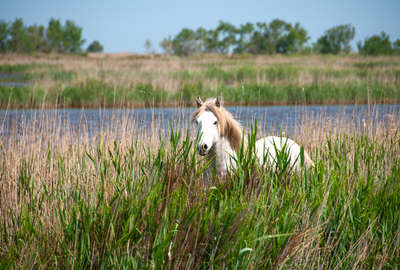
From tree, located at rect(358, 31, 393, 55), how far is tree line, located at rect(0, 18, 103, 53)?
54.8 m

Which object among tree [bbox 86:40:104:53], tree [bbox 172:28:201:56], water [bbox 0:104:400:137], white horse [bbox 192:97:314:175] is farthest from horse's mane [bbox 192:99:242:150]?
tree [bbox 86:40:104:53]

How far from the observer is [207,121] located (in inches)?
141

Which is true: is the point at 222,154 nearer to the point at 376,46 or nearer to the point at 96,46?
the point at 376,46

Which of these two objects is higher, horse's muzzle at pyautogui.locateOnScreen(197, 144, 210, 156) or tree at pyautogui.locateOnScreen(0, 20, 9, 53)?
tree at pyautogui.locateOnScreen(0, 20, 9, 53)

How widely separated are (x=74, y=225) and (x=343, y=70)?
24924mm

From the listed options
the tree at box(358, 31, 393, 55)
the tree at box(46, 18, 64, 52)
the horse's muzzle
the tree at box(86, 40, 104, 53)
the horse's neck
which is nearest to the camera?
the horse's muzzle

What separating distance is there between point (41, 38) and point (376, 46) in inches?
2366

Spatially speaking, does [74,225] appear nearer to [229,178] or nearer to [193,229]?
[193,229]

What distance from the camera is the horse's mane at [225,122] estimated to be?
3.70m

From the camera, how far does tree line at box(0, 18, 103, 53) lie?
2299 inches

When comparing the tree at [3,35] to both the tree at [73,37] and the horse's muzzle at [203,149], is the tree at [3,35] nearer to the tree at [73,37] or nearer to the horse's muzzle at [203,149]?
the tree at [73,37]

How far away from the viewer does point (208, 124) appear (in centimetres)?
356

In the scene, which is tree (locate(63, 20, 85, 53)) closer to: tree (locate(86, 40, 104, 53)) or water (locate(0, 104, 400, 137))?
tree (locate(86, 40, 104, 53))

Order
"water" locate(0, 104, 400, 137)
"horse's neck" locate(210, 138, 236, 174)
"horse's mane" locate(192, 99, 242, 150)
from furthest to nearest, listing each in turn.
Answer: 1. "water" locate(0, 104, 400, 137)
2. "horse's neck" locate(210, 138, 236, 174)
3. "horse's mane" locate(192, 99, 242, 150)
